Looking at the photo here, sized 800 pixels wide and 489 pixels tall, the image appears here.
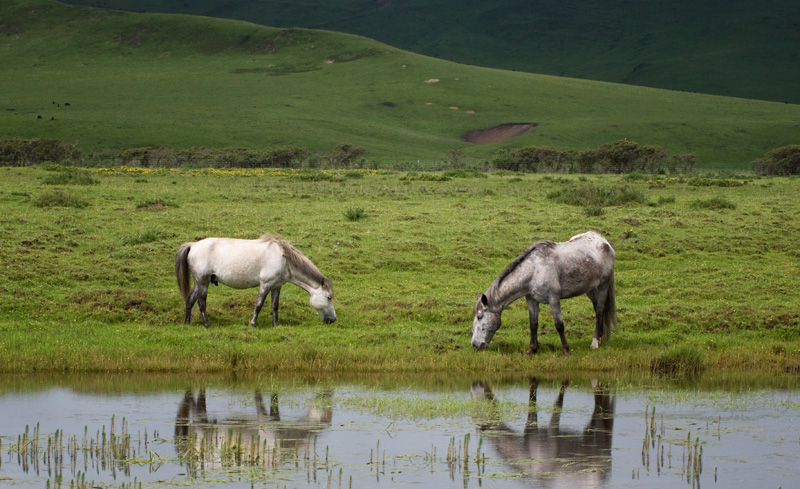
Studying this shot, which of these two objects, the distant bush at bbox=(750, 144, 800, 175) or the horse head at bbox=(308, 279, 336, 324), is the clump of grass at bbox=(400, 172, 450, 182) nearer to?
the horse head at bbox=(308, 279, 336, 324)

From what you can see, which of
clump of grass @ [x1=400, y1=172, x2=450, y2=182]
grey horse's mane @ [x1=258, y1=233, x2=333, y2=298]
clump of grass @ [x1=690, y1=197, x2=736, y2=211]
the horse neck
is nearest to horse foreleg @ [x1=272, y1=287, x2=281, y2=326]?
grey horse's mane @ [x1=258, y1=233, x2=333, y2=298]

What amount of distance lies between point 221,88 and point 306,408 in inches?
6605

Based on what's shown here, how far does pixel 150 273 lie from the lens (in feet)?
81.3

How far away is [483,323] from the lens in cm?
1906

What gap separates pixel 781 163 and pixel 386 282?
75396 mm

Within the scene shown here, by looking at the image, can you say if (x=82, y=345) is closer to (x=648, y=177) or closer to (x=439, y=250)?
(x=439, y=250)

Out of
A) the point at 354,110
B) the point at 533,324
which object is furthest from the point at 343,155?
the point at 533,324

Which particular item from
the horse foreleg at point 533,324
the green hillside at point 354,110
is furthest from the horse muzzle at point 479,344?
the green hillside at point 354,110

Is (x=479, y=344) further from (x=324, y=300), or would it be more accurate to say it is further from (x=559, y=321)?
(x=324, y=300)

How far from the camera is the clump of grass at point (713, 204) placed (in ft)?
128

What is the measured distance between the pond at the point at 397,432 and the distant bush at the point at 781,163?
2969 inches

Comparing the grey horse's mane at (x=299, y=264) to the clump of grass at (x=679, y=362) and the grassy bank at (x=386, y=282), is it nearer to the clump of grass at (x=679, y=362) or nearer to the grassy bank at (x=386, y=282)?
the grassy bank at (x=386, y=282)

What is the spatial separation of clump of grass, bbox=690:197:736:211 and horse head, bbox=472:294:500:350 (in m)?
23.3

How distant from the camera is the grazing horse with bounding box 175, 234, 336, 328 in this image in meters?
20.7
